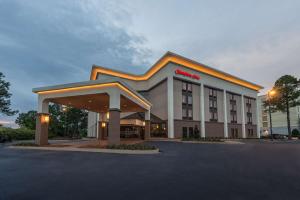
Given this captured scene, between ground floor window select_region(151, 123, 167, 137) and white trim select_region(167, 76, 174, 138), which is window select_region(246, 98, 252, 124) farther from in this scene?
ground floor window select_region(151, 123, 167, 137)

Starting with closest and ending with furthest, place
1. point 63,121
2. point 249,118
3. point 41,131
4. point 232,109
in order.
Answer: point 41,131 → point 232,109 → point 63,121 → point 249,118

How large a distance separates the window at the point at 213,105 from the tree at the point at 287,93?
609 inches

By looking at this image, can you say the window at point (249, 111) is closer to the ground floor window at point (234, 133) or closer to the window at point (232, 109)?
the window at point (232, 109)

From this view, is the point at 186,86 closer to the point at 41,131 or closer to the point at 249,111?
the point at 249,111

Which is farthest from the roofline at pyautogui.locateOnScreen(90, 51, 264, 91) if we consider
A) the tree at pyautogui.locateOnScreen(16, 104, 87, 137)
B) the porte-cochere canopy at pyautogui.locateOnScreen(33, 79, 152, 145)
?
the porte-cochere canopy at pyautogui.locateOnScreen(33, 79, 152, 145)

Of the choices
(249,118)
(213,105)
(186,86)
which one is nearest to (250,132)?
(249,118)

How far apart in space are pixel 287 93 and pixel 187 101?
26350 mm

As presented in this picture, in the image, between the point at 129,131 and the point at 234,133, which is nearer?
the point at 129,131

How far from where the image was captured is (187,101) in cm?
4125

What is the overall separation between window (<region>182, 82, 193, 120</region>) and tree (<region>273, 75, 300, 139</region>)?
23.4 meters

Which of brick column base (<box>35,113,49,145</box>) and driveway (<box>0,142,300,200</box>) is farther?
brick column base (<box>35,113,49,145</box>)

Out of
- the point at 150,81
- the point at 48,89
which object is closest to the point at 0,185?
the point at 48,89

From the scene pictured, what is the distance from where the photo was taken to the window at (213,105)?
45522mm

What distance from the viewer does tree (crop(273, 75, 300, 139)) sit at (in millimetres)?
46469
